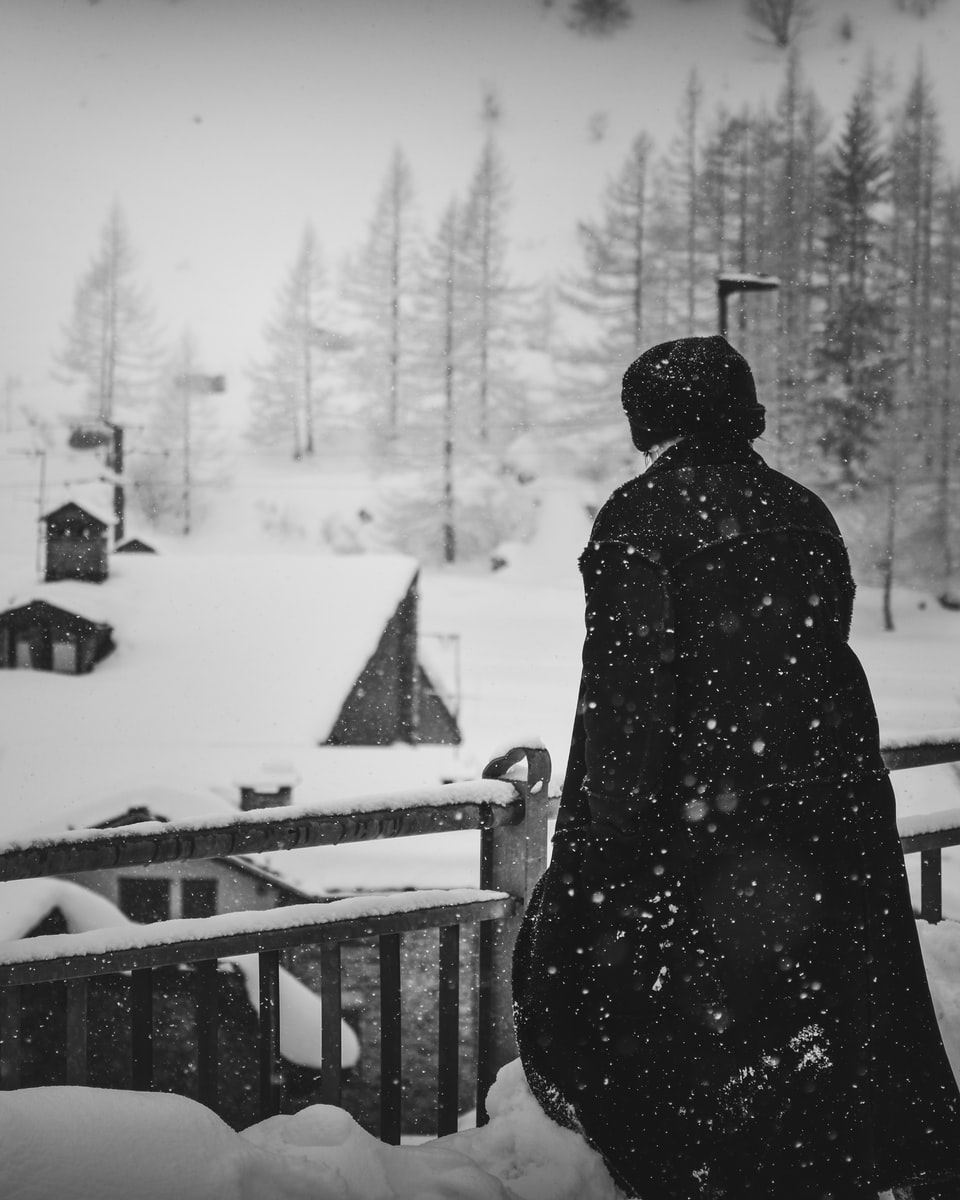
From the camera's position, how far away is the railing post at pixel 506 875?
1985 millimetres

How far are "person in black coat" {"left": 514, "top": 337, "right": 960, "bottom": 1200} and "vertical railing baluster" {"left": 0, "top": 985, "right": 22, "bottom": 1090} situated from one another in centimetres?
84

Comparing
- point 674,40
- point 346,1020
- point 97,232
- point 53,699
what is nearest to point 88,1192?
point 346,1020

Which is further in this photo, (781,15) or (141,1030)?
(781,15)

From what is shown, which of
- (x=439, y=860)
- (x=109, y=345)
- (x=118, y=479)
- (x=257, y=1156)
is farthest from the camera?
(x=109, y=345)

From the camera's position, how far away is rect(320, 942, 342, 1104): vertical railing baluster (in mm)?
1778

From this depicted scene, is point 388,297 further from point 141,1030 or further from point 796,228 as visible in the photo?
point 141,1030

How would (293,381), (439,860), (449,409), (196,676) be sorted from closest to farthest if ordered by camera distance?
(439,860), (196,676), (293,381), (449,409)

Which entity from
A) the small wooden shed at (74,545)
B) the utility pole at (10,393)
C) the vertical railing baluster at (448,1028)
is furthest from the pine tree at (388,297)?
the vertical railing baluster at (448,1028)

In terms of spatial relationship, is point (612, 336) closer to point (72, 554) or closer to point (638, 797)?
point (72, 554)

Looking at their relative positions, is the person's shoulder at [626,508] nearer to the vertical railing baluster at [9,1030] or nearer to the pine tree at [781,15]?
the vertical railing baluster at [9,1030]

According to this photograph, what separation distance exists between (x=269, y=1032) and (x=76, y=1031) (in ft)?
1.09

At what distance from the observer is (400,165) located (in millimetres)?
21562

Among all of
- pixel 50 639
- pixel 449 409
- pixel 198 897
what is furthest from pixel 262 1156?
pixel 449 409

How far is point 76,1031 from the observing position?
1.62 meters
